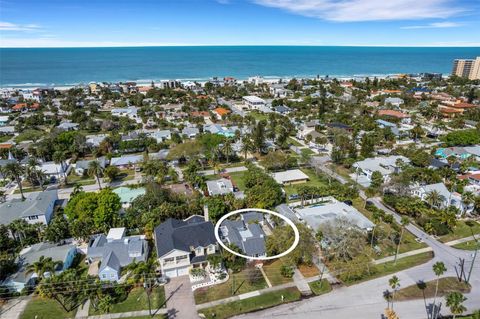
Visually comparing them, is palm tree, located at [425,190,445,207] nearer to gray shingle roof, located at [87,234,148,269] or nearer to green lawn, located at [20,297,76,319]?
gray shingle roof, located at [87,234,148,269]

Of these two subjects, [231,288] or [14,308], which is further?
[231,288]

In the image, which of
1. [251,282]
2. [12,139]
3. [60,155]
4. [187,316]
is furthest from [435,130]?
[12,139]

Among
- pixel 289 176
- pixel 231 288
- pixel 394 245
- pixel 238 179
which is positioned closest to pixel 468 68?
pixel 289 176

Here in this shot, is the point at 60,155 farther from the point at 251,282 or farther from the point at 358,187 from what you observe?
the point at 358,187

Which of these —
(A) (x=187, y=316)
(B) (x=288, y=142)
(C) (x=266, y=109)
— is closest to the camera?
(A) (x=187, y=316)

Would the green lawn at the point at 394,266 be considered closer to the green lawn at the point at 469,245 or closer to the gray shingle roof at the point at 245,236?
the green lawn at the point at 469,245

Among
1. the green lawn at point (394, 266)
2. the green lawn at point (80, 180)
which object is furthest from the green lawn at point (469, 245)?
the green lawn at point (80, 180)

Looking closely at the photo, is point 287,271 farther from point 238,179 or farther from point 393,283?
point 238,179
